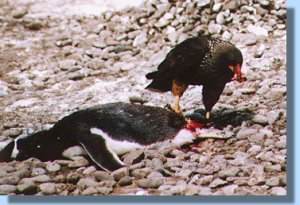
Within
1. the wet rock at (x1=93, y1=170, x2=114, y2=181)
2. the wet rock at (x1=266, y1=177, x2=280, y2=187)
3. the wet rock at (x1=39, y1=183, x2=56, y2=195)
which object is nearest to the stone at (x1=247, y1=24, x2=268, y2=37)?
the wet rock at (x1=266, y1=177, x2=280, y2=187)

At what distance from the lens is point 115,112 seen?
1.47m

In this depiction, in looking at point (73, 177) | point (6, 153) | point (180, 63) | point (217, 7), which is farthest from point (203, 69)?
point (6, 153)

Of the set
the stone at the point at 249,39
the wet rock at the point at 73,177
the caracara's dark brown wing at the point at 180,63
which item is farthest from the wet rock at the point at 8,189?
the stone at the point at 249,39

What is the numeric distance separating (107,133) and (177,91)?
0.18m

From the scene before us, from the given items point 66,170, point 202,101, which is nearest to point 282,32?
point 202,101

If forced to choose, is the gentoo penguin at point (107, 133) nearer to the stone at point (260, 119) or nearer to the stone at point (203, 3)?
the stone at point (260, 119)

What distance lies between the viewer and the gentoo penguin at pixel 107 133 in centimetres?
144

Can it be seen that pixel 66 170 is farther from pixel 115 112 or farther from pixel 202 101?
pixel 202 101

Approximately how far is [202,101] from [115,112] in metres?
0.19

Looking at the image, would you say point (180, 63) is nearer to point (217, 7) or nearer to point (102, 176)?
point (217, 7)

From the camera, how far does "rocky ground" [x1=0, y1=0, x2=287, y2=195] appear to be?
142 cm

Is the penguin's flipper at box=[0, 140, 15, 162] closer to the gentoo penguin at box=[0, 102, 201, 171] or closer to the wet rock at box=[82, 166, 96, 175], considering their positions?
the gentoo penguin at box=[0, 102, 201, 171]

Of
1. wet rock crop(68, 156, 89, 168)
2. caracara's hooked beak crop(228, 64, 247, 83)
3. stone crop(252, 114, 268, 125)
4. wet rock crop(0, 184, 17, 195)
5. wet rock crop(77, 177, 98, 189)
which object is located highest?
caracara's hooked beak crop(228, 64, 247, 83)

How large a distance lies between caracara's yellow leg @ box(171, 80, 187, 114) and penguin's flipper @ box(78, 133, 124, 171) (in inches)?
6.5
